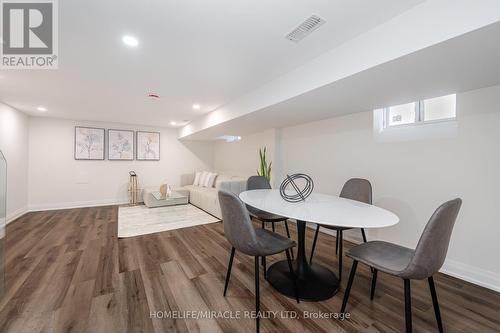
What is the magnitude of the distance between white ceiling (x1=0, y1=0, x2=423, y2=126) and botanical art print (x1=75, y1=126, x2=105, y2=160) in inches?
72.4

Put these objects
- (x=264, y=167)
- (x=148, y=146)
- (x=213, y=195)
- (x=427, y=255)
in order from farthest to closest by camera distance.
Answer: (x=148, y=146), (x=213, y=195), (x=264, y=167), (x=427, y=255)

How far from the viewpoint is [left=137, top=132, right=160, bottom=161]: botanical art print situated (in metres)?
5.82

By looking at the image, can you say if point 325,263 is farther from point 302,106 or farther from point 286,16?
point 286,16

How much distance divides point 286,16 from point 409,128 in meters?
2.15

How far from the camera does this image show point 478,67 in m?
1.53

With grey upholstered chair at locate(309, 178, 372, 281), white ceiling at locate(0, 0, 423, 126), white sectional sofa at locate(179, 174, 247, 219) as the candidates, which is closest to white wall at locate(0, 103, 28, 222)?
white ceiling at locate(0, 0, 423, 126)

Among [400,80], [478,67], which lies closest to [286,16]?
[400,80]

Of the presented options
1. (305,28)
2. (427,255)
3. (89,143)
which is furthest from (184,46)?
(89,143)

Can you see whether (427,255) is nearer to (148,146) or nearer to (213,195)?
(213,195)

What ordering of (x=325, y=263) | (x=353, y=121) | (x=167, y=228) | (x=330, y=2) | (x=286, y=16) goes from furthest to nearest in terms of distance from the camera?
(x=167, y=228), (x=353, y=121), (x=325, y=263), (x=286, y=16), (x=330, y=2)

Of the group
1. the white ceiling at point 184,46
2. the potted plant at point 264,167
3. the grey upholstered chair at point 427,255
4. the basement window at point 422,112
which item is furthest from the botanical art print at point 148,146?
the grey upholstered chair at point 427,255

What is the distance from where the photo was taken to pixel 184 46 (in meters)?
1.84

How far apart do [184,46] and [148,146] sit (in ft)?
15.8

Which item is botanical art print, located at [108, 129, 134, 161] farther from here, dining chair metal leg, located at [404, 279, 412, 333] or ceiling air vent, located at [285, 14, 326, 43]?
dining chair metal leg, located at [404, 279, 412, 333]
